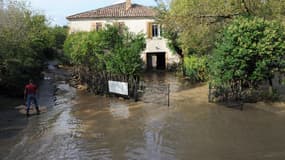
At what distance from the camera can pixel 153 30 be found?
126 ft

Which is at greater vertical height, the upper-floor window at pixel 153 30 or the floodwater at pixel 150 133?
the upper-floor window at pixel 153 30

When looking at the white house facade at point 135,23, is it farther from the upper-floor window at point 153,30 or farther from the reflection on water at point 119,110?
the reflection on water at point 119,110

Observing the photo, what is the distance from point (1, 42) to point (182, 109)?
11645 mm

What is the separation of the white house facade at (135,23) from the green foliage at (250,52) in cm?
2000

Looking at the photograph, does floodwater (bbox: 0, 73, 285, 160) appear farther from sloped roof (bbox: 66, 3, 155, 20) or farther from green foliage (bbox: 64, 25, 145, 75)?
sloped roof (bbox: 66, 3, 155, 20)

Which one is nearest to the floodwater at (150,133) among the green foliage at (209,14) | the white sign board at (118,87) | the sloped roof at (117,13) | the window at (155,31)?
the white sign board at (118,87)

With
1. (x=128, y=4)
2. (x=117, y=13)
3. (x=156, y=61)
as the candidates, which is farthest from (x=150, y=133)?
(x=128, y=4)

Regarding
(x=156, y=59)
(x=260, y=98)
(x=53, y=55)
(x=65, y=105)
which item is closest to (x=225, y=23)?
(x=260, y=98)

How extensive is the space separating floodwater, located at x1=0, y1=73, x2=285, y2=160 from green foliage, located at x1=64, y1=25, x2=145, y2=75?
2135mm

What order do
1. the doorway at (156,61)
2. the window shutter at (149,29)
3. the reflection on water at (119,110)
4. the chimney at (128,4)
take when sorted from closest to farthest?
the reflection on water at (119,110)
the window shutter at (149,29)
the chimney at (128,4)
the doorway at (156,61)

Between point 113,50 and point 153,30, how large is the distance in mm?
17202

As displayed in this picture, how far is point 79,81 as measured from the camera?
1119 inches

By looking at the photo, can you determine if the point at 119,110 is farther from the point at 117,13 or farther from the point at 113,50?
the point at 117,13

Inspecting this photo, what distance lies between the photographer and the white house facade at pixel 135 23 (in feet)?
124
